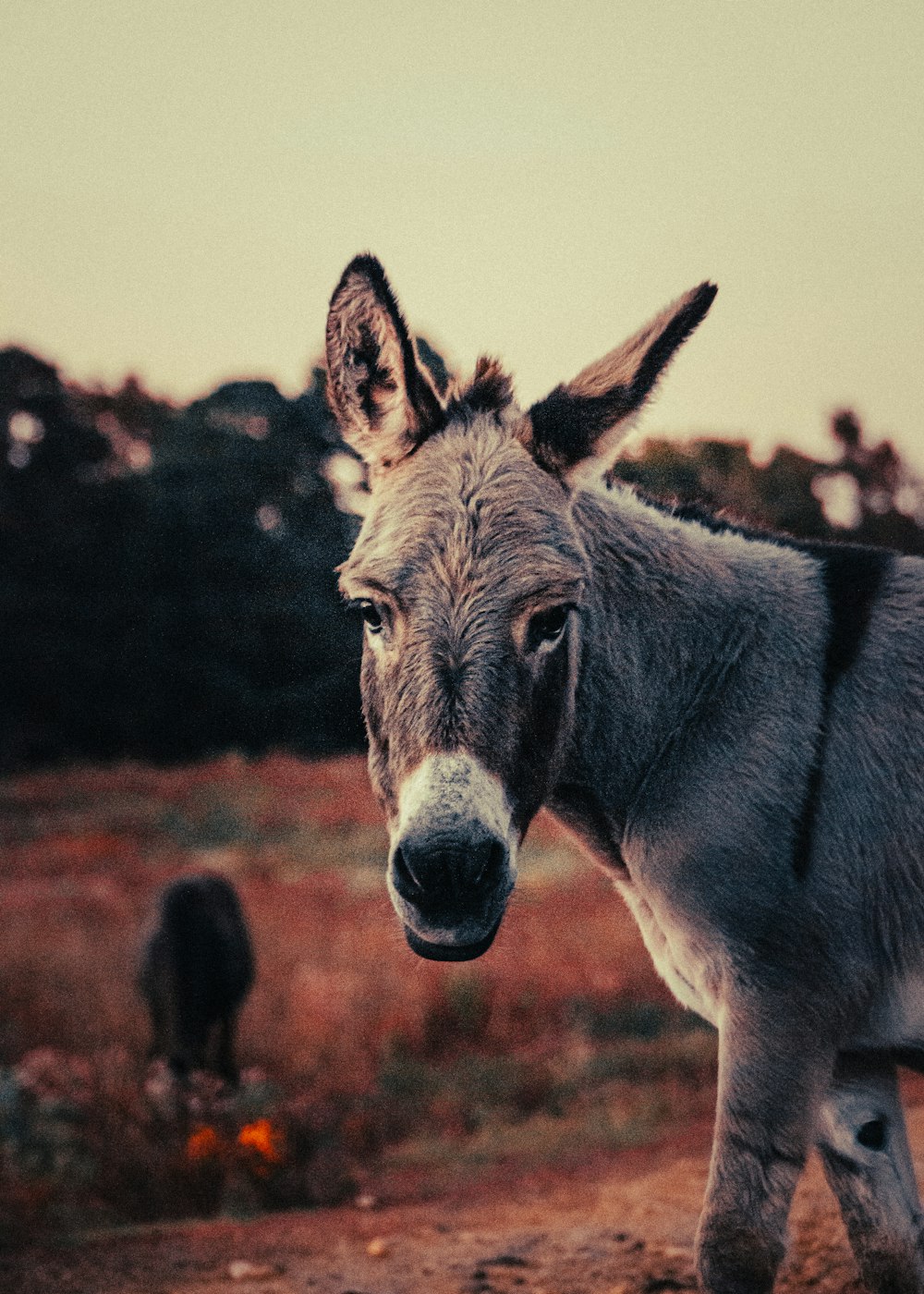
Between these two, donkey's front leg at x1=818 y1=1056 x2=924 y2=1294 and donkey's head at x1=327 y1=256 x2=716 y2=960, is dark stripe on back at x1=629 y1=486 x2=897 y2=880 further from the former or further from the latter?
donkey's front leg at x1=818 y1=1056 x2=924 y2=1294

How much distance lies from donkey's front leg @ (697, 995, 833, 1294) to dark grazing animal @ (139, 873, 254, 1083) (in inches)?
223

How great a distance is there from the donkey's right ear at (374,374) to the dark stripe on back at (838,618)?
1004 millimetres

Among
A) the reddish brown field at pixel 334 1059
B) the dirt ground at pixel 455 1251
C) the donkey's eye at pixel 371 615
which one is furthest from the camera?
the reddish brown field at pixel 334 1059

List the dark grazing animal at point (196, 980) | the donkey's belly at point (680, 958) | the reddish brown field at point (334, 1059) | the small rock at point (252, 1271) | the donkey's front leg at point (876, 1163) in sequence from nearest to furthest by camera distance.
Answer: the donkey's belly at point (680, 958)
the donkey's front leg at point (876, 1163)
the small rock at point (252, 1271)
the reddish brown field at point (334, 1059)
the dark grazing animal at point (196, 980)

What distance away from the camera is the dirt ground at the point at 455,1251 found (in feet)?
13.6

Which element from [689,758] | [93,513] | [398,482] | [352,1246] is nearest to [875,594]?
[689,758]

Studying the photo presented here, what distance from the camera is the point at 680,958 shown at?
254 cm

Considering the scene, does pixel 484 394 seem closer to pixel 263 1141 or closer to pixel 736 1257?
pixel 736 1257

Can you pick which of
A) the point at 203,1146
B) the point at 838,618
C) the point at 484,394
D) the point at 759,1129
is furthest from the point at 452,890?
the point at 203,1146

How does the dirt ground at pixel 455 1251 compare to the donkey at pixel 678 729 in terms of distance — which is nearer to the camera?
the donkey at pixel 678 729

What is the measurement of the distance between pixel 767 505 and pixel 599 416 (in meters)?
1.61

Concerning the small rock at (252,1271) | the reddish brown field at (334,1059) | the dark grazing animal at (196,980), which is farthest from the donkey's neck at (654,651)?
the dark grazing animal at (196,980)

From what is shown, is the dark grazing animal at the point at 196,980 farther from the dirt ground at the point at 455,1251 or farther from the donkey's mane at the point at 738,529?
the donkey's mane at the point at 738,529

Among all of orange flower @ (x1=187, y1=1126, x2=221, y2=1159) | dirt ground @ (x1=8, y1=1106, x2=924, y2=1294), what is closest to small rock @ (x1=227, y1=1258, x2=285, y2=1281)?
dirt ground @ (x1=8, y1=1106, x2=924, y2=1294)
